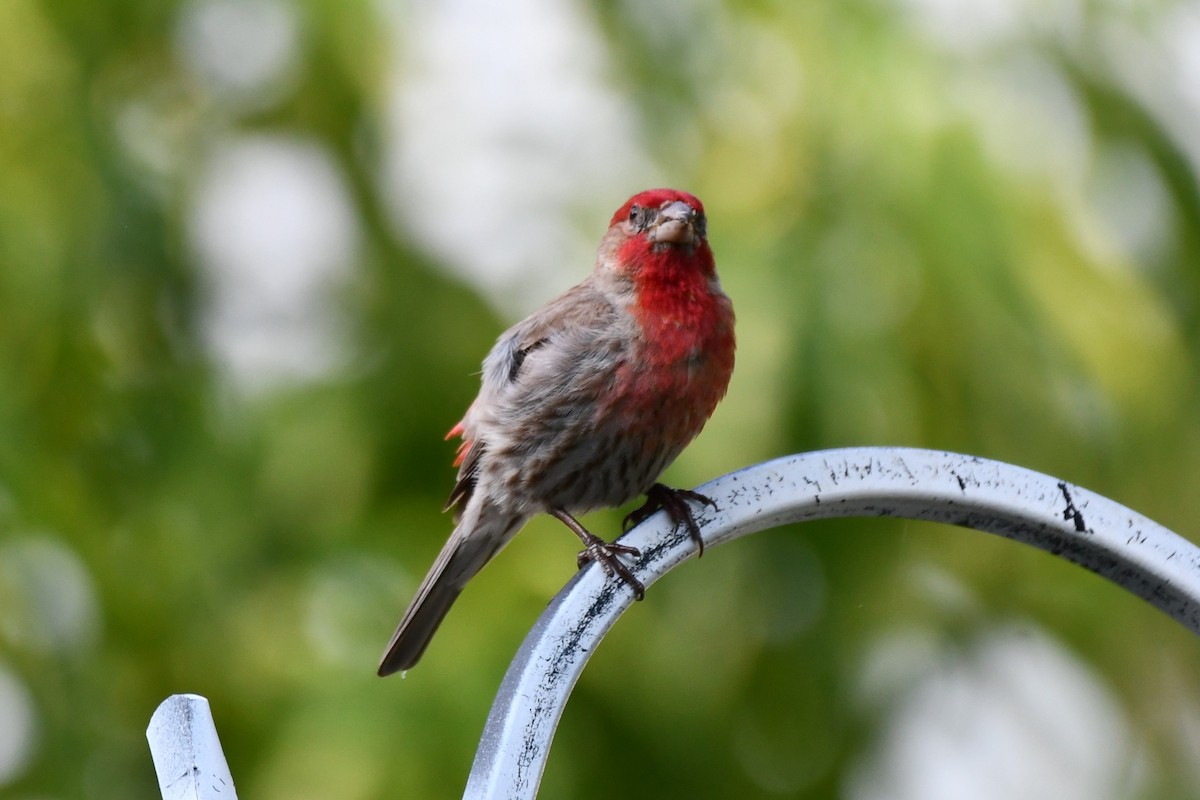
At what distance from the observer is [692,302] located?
3.30 metres

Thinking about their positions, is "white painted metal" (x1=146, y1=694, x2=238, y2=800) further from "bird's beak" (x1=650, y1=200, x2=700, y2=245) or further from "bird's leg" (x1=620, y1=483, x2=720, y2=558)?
"bird's beak" (x1=650, y1=200, x2=700, y2=245)

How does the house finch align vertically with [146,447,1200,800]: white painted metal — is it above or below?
above

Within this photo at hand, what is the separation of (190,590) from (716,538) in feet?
6.70

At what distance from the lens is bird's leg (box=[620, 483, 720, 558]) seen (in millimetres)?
2197

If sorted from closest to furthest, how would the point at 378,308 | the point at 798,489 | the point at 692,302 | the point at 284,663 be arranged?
the point at 798,489 < the point at 692,302 < the point at 284,663 < the point at 378,308

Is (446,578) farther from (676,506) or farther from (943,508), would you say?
(943,508)

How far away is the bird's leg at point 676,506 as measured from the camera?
2.20 metres

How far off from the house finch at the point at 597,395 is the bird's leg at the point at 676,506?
12mm

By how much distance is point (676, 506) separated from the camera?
2645 mm

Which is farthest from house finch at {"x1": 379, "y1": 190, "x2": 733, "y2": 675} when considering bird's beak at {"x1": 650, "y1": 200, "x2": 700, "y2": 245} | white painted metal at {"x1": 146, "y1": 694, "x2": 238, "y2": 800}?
white painted metal at {"x1": 146, "y1": 694, "x2": 238, "y2": 800}

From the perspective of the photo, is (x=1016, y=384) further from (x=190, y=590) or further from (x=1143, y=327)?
(x=190, y=590)

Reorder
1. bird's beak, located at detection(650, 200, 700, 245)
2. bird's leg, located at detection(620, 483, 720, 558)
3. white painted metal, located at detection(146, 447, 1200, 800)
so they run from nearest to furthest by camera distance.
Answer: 1. white painted metal, located at detection(146, 447, 1200, 800)
2. bird's leg, located at detection(620, 483, 720, 558)
3. bird's beak, located at detection(650, 200, 700, 245)

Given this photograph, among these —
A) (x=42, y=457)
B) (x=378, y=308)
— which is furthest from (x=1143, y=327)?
(x=42, y=457)

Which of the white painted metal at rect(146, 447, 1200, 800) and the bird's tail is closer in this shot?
the white painted metal at rect(146, 447, 1200, 800)
